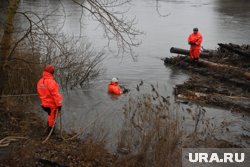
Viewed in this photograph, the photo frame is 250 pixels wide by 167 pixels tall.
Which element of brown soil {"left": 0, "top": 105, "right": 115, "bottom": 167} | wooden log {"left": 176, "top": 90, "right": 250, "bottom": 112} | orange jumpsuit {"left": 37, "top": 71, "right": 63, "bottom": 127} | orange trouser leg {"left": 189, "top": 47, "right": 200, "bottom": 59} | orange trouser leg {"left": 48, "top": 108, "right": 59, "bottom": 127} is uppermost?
orange trouser leg {"left": 189, "top": 47, "right": 200, "bottom": 59}

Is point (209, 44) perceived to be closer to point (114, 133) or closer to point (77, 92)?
point (77, 92)

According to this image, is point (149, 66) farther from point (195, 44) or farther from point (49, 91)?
point (49, 91)

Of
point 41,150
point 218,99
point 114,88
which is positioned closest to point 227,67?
point 218,99

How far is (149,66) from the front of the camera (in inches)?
888

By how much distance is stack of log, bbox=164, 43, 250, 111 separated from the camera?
15.0 meters

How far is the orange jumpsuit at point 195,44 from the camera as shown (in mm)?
19438

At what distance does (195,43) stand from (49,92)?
37.9 ft

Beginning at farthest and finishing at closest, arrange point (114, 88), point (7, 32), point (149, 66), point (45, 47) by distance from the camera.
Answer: point (149, 66) → point (114, 88) → point (45, 47) → point (7, 32)

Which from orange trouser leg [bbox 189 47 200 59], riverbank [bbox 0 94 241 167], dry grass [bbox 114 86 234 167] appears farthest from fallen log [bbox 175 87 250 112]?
dry grass [bbox 114 86 234 167]

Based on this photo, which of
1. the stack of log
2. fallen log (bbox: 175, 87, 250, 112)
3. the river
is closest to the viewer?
the river

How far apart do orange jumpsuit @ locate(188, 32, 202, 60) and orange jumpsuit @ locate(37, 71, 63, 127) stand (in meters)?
11.2

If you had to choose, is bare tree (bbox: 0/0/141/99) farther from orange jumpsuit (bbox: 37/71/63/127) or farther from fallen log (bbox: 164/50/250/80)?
fallen log (bbox: 164/50/250/80)

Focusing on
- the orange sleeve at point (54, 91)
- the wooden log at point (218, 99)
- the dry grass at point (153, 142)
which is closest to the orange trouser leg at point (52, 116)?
the orange sleeve at point (54, 91)

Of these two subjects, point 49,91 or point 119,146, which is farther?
point 49,91
